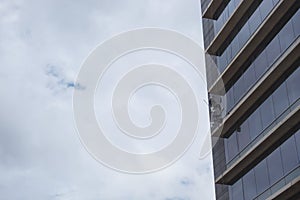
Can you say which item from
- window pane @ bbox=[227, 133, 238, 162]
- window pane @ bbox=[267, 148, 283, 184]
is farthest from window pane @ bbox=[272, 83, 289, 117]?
window pane @ bbox=[227, 133, 238, 162]

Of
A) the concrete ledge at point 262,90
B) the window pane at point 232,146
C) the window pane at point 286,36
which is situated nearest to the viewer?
the concrete ledge at point 262,90

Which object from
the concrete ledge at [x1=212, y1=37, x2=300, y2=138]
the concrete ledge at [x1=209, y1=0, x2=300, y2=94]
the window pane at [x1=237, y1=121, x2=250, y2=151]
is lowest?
the window pane at [x1=237, y1=121, x2=250, y2=151]

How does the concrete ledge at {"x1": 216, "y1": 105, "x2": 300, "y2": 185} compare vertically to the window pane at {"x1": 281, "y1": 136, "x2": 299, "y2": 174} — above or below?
above

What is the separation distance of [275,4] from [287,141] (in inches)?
354

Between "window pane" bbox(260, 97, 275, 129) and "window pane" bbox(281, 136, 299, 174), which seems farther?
"window pane" bbox(260, 97, 275, 129)

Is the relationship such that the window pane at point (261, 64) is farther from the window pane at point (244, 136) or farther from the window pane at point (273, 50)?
the window pane at point (244, 136)

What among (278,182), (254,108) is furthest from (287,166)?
(254,108)

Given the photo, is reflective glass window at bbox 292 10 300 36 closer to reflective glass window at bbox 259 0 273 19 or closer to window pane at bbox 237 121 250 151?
reflective glass window at bbox 259 0 273 19

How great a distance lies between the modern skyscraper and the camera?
32000 millimetres

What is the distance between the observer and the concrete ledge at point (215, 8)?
43969mm

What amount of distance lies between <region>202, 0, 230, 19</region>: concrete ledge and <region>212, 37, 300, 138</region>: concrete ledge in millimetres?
9740

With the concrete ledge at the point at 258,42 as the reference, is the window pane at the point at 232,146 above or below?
below

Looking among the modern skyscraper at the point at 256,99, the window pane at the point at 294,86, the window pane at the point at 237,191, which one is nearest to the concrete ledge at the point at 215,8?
the modern skyscraper at the point at 256,99

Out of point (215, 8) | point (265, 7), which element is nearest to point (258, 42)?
point (265, 7)
